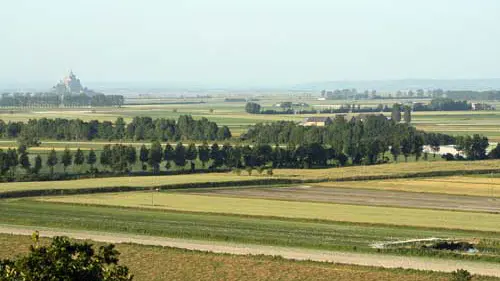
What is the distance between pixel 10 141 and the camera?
103 m

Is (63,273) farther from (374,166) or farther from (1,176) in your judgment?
(374,166)

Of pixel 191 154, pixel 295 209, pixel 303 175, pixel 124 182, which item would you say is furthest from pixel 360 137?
pixel 295 209

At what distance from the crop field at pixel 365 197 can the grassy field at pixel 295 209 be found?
2.13m

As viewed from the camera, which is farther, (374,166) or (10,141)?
(10,141)

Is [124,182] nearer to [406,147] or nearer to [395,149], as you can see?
[395,149]

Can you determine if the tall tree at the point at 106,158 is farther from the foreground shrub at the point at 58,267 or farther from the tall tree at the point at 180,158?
the foreground shrub at the point at 58,267

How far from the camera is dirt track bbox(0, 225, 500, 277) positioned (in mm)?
30312

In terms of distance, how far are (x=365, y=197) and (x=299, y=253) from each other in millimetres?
23097

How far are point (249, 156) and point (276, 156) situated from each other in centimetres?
274

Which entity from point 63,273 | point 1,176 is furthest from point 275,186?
point 63,273

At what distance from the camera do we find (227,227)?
40094 millimetres

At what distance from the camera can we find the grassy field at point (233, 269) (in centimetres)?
2839

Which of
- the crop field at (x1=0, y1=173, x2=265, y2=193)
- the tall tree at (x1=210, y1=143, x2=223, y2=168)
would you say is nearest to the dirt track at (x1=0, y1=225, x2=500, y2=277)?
the crop field at (x1=0, y1=173, x2=265, y2=193)

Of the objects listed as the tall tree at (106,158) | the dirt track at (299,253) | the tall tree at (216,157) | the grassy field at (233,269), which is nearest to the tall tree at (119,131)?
the tall tree at (216,157)
